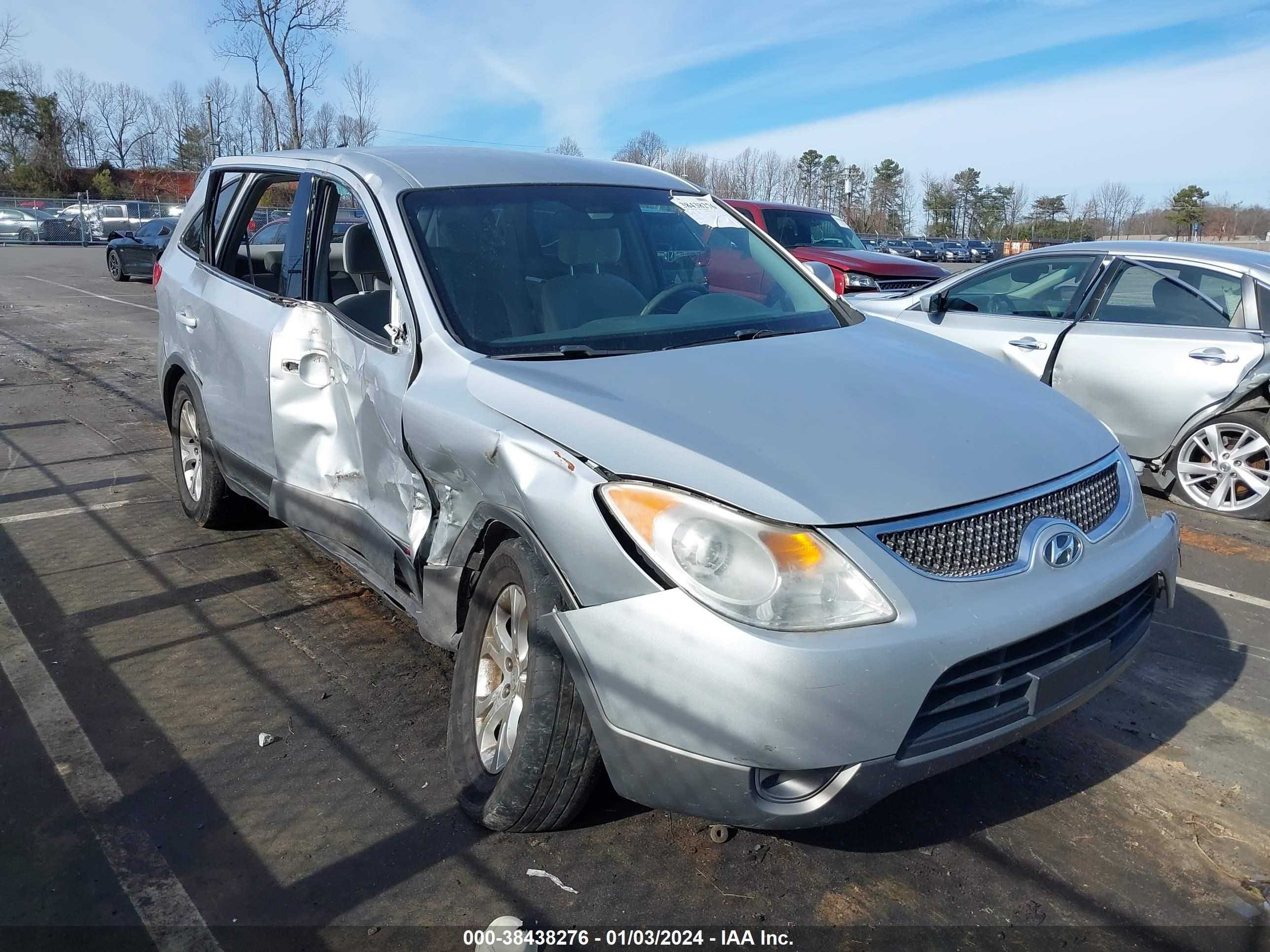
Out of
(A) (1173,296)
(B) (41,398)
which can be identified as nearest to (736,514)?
(A) (1173,296)

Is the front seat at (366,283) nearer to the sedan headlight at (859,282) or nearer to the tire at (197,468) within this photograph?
the tire at (197,468)

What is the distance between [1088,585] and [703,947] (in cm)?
133

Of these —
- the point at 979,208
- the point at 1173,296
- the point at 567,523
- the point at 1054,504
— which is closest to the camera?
the point at 567,523

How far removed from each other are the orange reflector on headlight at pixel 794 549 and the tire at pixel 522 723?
0.57 m

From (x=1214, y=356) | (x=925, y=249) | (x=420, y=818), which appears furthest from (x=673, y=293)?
(x=925, y=249)

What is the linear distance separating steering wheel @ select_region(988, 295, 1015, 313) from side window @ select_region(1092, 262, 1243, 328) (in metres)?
0.69

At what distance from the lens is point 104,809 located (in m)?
3.06

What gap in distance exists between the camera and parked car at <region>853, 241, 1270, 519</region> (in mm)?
6102

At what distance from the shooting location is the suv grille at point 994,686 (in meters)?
2.38

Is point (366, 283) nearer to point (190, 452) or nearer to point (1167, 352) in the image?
point (190, 452)

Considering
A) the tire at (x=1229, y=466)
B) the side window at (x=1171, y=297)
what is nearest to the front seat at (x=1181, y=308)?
the side window at (x=1171, y=297)

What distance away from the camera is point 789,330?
12.0ft

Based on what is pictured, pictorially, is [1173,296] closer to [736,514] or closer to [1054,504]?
[1054,504]

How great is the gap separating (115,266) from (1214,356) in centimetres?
2235
